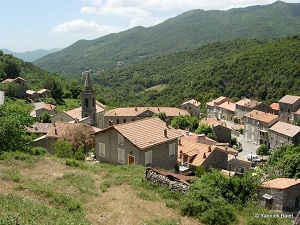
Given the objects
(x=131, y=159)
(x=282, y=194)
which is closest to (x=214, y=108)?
(x=282, y=194)

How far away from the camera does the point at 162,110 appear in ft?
243

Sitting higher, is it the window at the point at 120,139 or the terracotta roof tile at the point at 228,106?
the window at the point at 120,139

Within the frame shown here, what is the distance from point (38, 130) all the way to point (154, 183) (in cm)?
2953

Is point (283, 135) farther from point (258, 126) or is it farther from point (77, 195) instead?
point (77, 195)

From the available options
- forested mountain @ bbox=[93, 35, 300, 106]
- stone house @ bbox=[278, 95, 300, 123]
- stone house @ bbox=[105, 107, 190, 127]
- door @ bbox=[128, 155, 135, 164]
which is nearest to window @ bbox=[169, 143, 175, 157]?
door @ bbox=[128, 155, 135, 164]

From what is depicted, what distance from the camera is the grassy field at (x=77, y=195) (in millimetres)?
11664

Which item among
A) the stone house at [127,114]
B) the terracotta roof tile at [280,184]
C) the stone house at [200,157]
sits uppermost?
the stone house at [200,157]

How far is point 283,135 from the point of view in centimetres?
6700

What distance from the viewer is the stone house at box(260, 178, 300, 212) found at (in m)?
27.8

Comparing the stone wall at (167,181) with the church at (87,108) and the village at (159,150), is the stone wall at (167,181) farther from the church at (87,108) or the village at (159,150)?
the church at (87,108)

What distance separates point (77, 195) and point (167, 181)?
169 inches

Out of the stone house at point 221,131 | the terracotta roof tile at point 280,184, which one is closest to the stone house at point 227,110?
the stone house at point 221,131

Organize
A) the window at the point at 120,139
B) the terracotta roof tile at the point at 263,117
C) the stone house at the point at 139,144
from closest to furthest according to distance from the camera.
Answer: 1. the stone house at the point at 139,144
2. the window at the point at 120,139
3. the terracotta roof tile at the point at 263,117

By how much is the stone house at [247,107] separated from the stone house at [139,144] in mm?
67294
